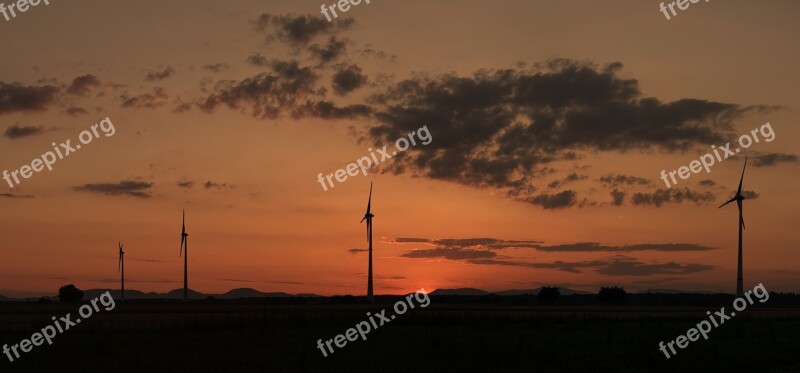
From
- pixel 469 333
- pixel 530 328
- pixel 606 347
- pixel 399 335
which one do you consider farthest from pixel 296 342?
pixel 530 328

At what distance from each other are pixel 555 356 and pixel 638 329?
26072 mm

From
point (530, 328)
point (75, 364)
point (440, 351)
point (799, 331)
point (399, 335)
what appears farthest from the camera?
point (530, 328)

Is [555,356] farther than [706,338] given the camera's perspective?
No

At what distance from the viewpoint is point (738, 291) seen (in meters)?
163

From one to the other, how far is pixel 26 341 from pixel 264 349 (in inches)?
695

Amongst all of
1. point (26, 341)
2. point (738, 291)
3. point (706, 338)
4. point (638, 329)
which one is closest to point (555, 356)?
point (706, 338)

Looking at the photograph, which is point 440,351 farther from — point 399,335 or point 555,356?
point 399,335

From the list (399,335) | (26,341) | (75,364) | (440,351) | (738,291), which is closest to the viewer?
(75,364)

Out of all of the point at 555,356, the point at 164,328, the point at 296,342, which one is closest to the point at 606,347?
the point at 555,356

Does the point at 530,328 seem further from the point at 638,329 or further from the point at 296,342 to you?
the point at 296,342

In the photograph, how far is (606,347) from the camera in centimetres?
5853

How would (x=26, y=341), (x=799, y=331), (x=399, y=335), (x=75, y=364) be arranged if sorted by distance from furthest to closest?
(x=799, y=331) → (x=399, y=335) → (x=26, y=341) → (x=75, y=364)

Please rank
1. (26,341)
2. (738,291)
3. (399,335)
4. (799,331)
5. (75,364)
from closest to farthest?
(75,364) → (26,341) → (399,335) → (799,331) → (738,291)

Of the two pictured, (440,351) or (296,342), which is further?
(296,342)
